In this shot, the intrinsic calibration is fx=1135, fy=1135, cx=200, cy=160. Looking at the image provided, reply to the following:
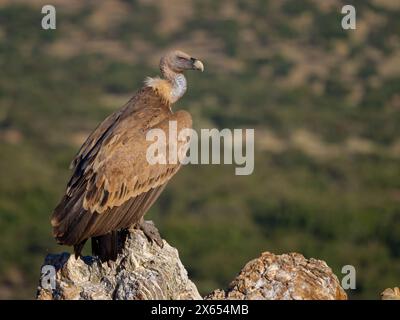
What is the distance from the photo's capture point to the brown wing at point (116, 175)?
35.4 ft

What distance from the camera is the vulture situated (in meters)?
10.7

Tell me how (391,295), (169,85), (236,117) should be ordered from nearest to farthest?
(391,295)
(169,85)
(236,117)

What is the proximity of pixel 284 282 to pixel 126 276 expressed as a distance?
4.57 feet

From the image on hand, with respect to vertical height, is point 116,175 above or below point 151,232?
above

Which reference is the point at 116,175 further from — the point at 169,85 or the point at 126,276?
the point at 126,276

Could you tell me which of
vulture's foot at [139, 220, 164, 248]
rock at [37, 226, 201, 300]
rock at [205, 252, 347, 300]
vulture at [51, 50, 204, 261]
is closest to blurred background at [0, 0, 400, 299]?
vulture at [51, 50, 204, 261]

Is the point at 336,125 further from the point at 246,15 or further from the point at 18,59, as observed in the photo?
the point at 246,15

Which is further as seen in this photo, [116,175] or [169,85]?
[169,85]

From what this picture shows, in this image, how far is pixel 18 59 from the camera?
60875 mm

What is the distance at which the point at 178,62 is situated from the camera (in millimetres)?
12336

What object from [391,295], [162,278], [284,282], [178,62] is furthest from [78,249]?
[391,295]

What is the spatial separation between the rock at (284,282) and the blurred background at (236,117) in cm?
1666

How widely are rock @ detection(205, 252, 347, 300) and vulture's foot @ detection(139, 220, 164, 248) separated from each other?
3.73ft

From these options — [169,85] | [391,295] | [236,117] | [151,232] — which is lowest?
[391,295]
